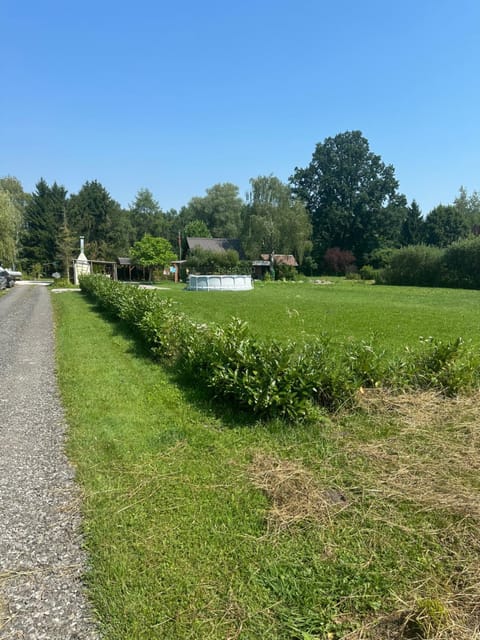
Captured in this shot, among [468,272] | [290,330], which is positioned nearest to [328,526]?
[290,330]

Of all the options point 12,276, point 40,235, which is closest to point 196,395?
point 12,276

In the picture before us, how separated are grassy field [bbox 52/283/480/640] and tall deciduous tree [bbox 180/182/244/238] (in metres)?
61.8

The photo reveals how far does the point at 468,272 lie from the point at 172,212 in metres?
64.2

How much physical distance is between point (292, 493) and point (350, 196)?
207ft

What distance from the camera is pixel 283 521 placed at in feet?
7.54

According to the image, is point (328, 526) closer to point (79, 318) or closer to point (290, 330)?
point (290, 330)

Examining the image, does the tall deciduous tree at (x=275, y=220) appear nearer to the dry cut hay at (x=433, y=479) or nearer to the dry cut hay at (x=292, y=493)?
the dry cut hay at (x=433, y=479)

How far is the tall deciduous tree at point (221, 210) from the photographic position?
6444 cm

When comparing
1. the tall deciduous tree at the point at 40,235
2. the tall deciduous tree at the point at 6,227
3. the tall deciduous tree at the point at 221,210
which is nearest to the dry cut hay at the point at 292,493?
the tall deciduous tree at the point at 6,227

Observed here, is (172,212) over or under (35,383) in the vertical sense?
over

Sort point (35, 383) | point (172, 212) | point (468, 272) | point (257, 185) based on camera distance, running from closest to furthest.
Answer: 1. point (35, 383)
2. point (468, 272)
3. point (257, 185)
4. point (172, 212)

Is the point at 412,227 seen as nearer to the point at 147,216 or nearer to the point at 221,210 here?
the point at 221,210

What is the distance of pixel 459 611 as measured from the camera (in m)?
1.68

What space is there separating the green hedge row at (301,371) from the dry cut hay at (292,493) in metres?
0.80
